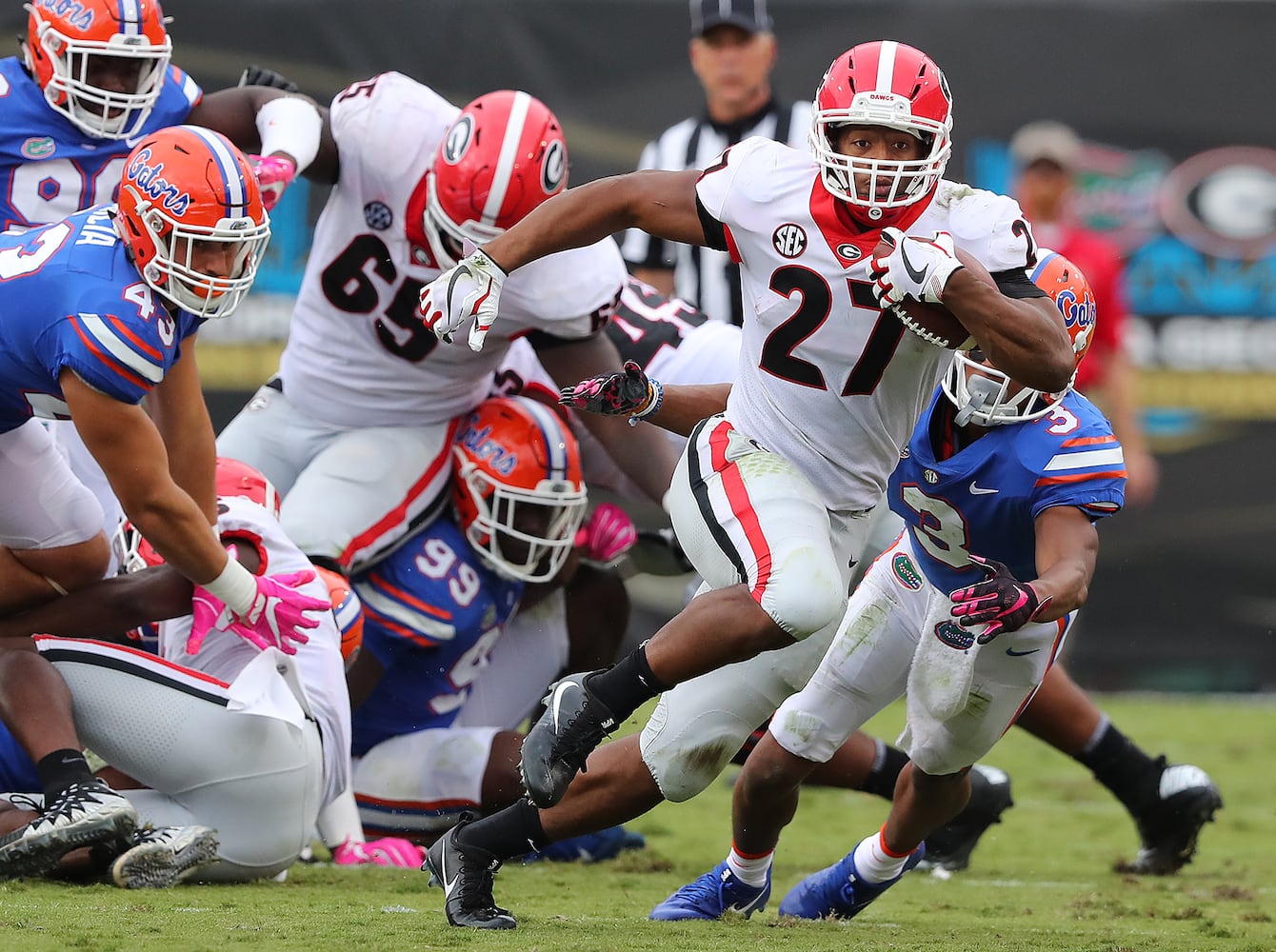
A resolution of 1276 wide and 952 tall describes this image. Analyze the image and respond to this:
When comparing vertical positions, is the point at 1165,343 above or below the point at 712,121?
below

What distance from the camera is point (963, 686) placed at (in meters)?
3.68

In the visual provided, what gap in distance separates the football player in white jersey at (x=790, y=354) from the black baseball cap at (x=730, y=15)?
2800 mm

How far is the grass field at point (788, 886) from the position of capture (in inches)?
126

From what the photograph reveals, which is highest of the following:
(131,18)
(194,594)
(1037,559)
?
(131,18)

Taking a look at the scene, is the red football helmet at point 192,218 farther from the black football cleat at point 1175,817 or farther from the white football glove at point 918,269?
the black football cleat at point 1175,817

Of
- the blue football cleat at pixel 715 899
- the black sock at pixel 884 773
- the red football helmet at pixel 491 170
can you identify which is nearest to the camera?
the blue football cleat at pixel 715 899

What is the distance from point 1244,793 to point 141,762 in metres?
4.05

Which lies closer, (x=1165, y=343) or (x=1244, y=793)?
(x=1244, y=793)

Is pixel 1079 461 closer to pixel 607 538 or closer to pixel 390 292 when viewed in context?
pixel 607 538

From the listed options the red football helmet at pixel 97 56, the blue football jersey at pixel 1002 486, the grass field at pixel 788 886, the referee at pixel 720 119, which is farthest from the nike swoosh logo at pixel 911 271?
the referee at pixel 720 119

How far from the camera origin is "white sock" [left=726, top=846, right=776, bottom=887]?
12.7ft

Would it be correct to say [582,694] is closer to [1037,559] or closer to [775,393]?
[775,393]

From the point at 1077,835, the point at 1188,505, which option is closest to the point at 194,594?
the point at 1077,835

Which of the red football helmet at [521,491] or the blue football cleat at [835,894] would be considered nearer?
the blue football cleat at [835,894]
